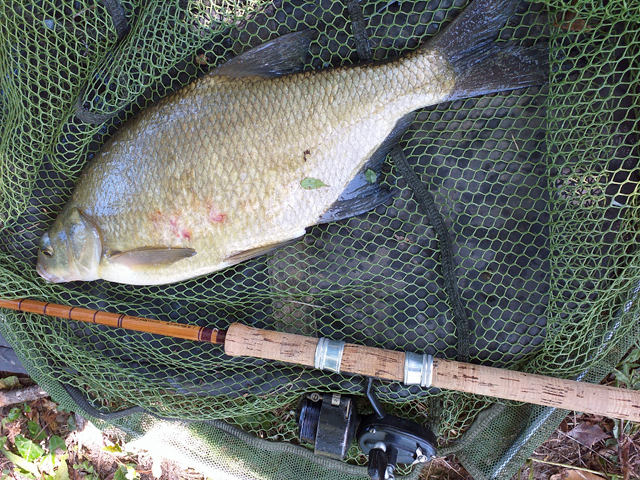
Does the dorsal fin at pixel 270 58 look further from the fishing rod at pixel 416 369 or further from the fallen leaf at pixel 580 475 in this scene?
the fallen leaf at pixel 580 475

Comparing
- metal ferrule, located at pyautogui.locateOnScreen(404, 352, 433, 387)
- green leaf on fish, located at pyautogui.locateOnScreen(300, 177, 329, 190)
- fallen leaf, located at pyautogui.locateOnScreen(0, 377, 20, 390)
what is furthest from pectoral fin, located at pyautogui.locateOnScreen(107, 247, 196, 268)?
fallen leaf, located at pyautogui.locateOnScreen(0, 377, 20, 390)

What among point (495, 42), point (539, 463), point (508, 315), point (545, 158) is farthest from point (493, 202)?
point (539, 463)

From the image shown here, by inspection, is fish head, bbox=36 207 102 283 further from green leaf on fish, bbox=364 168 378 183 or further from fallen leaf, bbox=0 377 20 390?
green leaf on fish, bbox=364 168 378 183

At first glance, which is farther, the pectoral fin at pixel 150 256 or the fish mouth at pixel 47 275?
the fish mouth at pixel 47 275

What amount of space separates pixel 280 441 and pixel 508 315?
4.32 ft

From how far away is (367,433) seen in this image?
1.82 metres

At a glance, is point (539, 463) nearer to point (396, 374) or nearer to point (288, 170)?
point (396, 374)

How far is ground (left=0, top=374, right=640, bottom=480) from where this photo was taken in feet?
7.16

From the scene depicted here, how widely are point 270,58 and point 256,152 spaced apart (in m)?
0.43

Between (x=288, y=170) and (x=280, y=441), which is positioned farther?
(x=280, y=441)

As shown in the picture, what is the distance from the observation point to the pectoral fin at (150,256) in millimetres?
1821

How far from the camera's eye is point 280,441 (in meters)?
2.11

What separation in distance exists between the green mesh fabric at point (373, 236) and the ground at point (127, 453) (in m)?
0.36

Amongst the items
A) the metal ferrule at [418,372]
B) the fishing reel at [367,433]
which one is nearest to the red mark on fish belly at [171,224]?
the fishing reel at [367,433]
